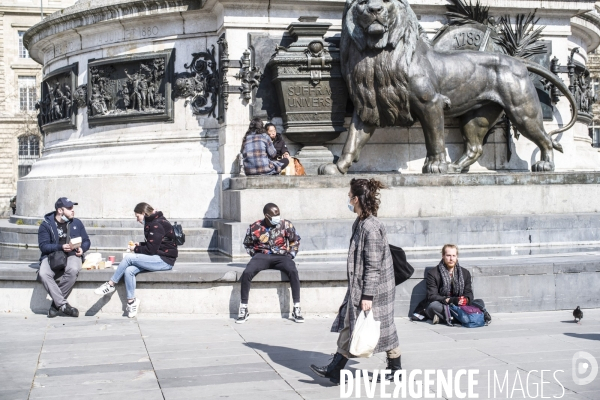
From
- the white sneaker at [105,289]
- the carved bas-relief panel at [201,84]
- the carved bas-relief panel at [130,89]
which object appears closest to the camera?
the white sneaker at [105,289]

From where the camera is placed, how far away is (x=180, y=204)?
14836mm

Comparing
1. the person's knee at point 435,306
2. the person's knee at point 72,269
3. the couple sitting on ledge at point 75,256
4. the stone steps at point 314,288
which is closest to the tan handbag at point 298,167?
the stone steps at point 314,288

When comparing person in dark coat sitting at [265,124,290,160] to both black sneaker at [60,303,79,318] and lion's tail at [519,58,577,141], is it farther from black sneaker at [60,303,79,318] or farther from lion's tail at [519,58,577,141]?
black sneaker at [60,303,79,318]

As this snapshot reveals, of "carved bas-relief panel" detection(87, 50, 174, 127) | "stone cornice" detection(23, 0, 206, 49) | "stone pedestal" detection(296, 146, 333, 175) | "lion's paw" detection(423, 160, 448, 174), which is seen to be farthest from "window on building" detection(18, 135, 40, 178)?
"lion's paw" detection(423, 160, 448, 174)

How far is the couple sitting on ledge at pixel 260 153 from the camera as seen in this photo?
42.4 feet

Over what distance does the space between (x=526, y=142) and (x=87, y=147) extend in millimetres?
8251

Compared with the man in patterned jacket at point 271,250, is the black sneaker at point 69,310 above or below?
below

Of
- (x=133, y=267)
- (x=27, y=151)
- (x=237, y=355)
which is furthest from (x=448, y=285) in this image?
(x=27, y=151)

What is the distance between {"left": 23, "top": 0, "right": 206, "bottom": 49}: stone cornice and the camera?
15.4m

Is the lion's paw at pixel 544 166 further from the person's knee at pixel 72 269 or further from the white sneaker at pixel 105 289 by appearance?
the person's knee at pixel 72 269

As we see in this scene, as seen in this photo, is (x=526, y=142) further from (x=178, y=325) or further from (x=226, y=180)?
(x=178, y=325)

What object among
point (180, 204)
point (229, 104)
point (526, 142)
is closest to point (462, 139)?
point (526, 142)

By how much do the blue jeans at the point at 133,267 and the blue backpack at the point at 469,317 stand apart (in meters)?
3.58

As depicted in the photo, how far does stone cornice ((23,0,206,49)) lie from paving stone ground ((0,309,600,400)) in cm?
Result: 700
